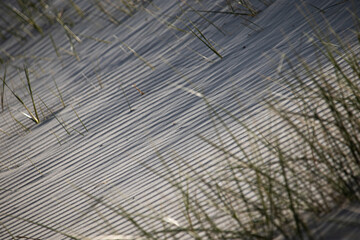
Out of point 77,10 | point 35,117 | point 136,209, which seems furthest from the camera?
point 77,10

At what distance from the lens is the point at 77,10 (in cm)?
545

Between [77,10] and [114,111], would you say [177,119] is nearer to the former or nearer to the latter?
[114,111]

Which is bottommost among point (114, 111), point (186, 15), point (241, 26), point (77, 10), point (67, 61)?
point (114, 111)

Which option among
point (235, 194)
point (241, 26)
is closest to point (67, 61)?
point (241, 26)

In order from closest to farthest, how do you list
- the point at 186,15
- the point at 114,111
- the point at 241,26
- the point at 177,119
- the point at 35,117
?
1. the point at 177,119
2. the point at 114,111
3. the point at 241,26
4. the point at 35,117
5. the point at 186,15

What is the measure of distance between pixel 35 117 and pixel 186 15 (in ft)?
5.83

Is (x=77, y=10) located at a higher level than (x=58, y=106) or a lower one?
higher

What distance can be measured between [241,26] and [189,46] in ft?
1.59

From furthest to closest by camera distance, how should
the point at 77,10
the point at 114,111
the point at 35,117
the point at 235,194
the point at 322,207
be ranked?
the point at 77,10, the point at 35,117, the point at 114,111, the point at 235,194, the point at 322,207

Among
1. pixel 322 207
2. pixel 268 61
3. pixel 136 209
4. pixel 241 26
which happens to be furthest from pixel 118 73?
pixel 322 207

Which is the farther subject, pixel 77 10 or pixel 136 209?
pixel 77 10

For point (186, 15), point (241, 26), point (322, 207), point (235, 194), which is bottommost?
point (322, 207)

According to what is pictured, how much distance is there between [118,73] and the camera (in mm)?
3721

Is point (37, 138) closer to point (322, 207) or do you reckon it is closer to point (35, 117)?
point (35, 117)
